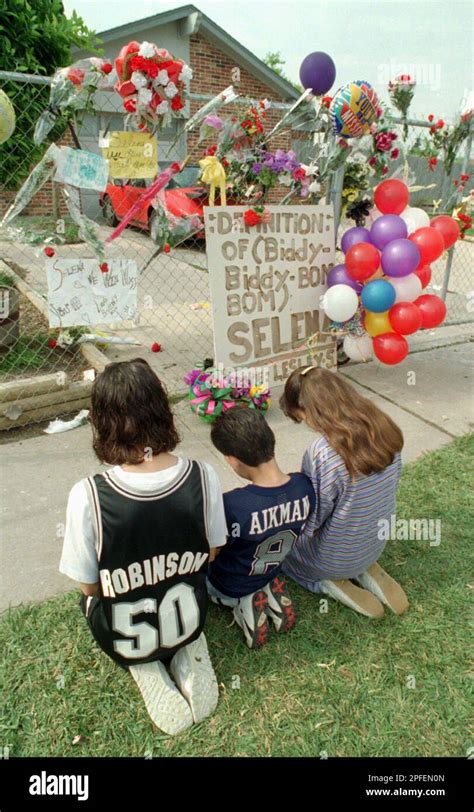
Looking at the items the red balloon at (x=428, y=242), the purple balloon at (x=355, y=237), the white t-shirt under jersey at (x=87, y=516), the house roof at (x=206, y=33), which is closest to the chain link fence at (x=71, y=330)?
the purple balloon at (x=355, y=237)

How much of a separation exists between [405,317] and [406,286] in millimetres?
213

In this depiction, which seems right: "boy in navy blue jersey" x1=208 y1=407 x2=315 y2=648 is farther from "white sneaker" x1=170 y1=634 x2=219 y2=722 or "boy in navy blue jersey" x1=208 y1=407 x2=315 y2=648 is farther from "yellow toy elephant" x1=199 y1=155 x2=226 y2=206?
"yellow toy elephant" x1=199 y1=155 x2=226 y2=206

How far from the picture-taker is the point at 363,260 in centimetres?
368

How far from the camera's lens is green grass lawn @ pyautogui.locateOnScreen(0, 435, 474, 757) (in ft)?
5.68

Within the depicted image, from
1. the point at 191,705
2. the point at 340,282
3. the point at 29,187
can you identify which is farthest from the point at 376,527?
the point at 29,187

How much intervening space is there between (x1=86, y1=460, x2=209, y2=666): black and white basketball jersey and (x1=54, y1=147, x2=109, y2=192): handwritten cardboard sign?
209 cm

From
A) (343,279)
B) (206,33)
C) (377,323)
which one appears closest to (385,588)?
(377,323)

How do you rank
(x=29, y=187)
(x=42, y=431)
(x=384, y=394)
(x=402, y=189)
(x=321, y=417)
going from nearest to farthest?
(x=321, y=417) → (x=29, y=187) → (x=42, y=431) → (x=402, y=189) → (x=384, y=394)

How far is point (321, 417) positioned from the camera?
6.50 ft

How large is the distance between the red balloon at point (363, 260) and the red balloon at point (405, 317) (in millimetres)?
299

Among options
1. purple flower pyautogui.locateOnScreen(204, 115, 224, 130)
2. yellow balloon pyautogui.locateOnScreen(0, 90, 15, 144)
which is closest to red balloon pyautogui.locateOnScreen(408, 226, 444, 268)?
purple flower pyautogui.locateOnScreen(204, 115, 224, 130)

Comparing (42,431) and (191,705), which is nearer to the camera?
(191,705)
